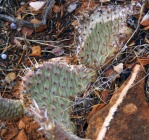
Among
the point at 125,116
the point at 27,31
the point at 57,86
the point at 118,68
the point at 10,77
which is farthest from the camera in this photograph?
the point at 27,31

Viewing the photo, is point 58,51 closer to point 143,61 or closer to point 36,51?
Answer: point 36,51

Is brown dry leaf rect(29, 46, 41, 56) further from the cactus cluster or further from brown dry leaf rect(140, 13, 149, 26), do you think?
brown dry leaf rect(140, 13, 149, 26)

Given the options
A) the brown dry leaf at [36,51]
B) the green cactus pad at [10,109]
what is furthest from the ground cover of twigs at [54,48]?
the green cactus pad at [10,109]

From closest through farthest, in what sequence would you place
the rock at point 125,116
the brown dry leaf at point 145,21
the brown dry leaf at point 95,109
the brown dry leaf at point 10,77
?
the rock at point 125,116, the brown dry leaf at point 95,109, the brown dry leaf at point 145,21, the brown dry leaf at point 10,77

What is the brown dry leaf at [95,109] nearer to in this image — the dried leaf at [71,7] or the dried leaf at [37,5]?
the dried leaf at [71,7]

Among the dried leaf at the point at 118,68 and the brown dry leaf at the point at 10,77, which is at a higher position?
the dried leaf at the point at 118,68

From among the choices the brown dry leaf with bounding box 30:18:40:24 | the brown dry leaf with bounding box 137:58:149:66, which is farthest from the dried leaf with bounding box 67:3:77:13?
the brown dry leaf with bounding box 137:58:149:66

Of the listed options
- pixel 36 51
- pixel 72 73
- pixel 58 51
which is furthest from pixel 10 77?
pixel 72 73

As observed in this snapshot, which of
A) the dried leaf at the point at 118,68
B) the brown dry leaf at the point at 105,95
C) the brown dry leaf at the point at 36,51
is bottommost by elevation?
the brown dry leaf at the point at 105,95
